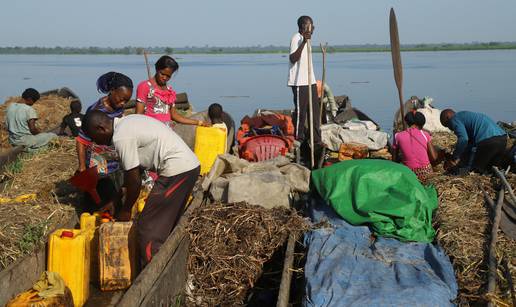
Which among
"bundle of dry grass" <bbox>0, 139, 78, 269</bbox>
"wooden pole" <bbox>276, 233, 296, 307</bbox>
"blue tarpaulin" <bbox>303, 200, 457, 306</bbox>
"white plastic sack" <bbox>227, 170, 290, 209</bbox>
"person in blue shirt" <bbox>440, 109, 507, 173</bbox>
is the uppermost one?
"person in blue shirt" <bbox>440, 109, 507, 173</bbox>

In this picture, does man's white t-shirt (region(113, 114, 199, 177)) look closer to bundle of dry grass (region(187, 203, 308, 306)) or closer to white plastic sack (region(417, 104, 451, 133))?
bundle of dry grass (region(187, 203, 308, 306))

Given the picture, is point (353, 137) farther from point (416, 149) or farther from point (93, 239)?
point (93, 239)

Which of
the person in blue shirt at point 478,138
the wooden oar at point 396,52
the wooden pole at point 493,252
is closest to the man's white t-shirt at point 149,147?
the wooden pole at point 493,252

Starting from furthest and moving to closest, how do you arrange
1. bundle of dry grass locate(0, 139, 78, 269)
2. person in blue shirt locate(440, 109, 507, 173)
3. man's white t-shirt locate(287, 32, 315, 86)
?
man's white t-shirt locate(287, 32, 315, 86) < person in blue shirt locate(440, 109, 507, 173) < bundle of dry grass locate(0, 139, 78, 269)

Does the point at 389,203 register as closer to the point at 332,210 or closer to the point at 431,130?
the point at 332,210

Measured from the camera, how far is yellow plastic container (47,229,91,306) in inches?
157

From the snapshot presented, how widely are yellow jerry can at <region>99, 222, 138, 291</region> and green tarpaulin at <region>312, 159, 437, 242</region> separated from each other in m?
1.72

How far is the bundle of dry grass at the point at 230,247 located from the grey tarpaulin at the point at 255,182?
21cm

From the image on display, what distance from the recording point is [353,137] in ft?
26.2

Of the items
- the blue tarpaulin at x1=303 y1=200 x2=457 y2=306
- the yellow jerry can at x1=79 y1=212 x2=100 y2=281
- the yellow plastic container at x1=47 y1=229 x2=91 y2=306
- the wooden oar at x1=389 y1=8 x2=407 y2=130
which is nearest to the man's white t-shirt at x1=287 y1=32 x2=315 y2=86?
the wooden oar at x1=389 y1=8 x2=407 y2=130

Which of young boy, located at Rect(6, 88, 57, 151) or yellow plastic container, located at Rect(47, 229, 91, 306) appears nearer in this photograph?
yellow plastic container, located at Rect(47, 229, 91, 306)

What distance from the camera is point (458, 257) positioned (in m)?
4.20

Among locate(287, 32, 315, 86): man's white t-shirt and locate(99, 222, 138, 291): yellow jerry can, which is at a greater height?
locate(287, 32, 315, 86): man's white t-shirt

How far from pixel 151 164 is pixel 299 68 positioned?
12.8 ft
